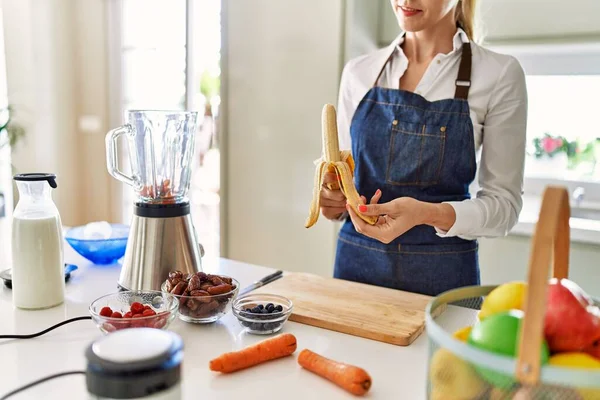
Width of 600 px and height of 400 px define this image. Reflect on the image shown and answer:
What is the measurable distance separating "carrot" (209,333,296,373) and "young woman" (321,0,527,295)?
0.45 meters

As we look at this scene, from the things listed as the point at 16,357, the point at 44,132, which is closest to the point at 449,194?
the point at 16,357

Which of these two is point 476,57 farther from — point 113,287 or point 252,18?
point 252,18

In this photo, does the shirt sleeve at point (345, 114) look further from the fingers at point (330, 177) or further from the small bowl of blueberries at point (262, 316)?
the small bowl of blueberries at point (262, 316)

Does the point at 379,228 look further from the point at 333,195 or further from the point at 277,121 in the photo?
the point at 277,121

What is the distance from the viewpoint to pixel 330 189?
129cm

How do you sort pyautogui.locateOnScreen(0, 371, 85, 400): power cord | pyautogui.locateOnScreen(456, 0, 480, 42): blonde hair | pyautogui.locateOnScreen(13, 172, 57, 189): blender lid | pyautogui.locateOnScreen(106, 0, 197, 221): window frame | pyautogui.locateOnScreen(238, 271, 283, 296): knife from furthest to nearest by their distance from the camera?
pyautogui.locateOnScreen(106, 0, 197, 221): window frame, pyautogui.locateOnScreen(456, 0, 480, 42): blonde hair, pyautogui.locateOnScreen(238, 271, 283, 296): knife, pyautogui.locateOnScreen(13, 172, 57, 189): blender lid, pyautogui.locateOnScreen(0, 371, 85, 400): power cord

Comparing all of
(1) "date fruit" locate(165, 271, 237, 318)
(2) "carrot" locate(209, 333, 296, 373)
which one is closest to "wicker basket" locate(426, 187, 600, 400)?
(2) "carrot" locate(209, 333, 296, 373)

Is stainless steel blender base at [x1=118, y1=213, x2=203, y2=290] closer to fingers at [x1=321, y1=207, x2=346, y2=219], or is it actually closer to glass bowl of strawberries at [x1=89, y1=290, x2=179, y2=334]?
glass bowl of strawberries at [x1=89, y1=290, x2=179, y2=334]

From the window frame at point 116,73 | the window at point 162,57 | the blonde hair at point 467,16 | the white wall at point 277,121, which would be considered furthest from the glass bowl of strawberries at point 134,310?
the window frame at point 116,73

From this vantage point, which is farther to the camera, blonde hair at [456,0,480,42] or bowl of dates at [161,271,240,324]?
blonde hair at [456,0,480,42]

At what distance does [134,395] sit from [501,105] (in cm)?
107

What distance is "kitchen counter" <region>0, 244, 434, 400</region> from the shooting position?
31.6 inches

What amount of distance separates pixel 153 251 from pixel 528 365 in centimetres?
77

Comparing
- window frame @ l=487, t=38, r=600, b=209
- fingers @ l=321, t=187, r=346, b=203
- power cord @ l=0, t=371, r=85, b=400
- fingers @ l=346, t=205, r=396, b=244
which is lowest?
power cord @ l=0, t=371, r=85, b=400
